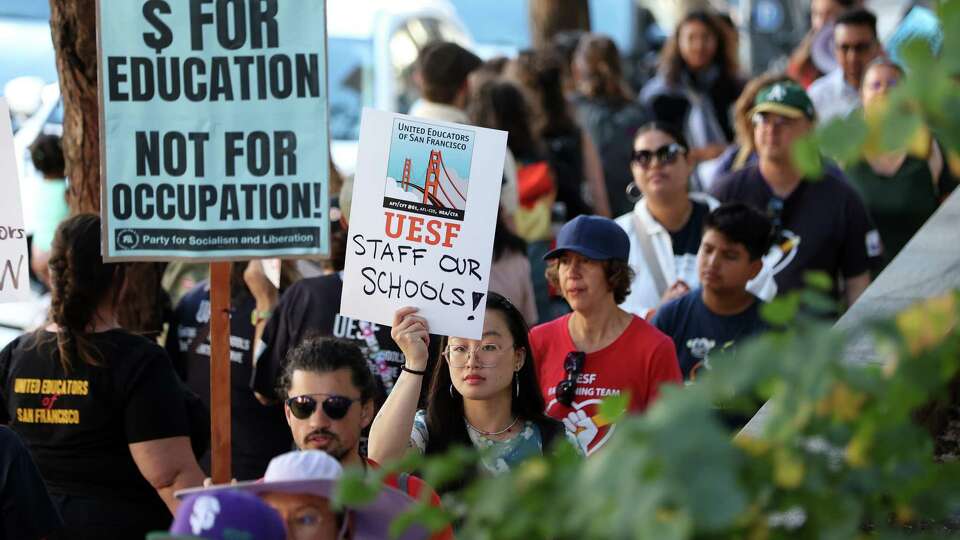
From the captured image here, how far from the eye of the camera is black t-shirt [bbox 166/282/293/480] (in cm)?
645

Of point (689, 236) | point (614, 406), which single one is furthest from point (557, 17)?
point (614, 406)

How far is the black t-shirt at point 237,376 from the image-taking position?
6453mm

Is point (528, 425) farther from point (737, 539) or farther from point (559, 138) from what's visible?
point (559, 138)

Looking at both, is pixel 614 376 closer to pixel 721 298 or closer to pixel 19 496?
pixel 721 298

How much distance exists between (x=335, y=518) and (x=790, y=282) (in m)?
4.06

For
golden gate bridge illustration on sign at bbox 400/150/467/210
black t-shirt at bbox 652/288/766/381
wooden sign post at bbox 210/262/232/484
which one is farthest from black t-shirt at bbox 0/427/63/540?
black t-shirt at bbox 652/288/766/381

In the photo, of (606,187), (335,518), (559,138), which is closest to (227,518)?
(335,518)

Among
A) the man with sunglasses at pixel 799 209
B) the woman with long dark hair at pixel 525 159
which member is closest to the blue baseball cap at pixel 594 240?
the man with sunglasses at pixel 799 209

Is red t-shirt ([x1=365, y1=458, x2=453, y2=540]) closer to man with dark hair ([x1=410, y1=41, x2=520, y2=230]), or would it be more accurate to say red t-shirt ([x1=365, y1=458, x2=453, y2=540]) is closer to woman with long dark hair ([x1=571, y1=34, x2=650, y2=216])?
man with dark hair ([x1=410, y1=41, x2=520, y2=230])

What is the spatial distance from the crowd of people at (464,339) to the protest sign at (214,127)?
0.35 metres

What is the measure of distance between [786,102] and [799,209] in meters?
0.61

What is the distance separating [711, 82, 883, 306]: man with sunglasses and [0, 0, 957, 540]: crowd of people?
0.04ft

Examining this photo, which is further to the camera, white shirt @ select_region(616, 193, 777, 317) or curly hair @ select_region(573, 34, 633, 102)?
curly hair @ select_region(573, 34, 633, 102)

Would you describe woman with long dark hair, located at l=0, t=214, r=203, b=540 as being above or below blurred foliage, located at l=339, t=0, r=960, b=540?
below
